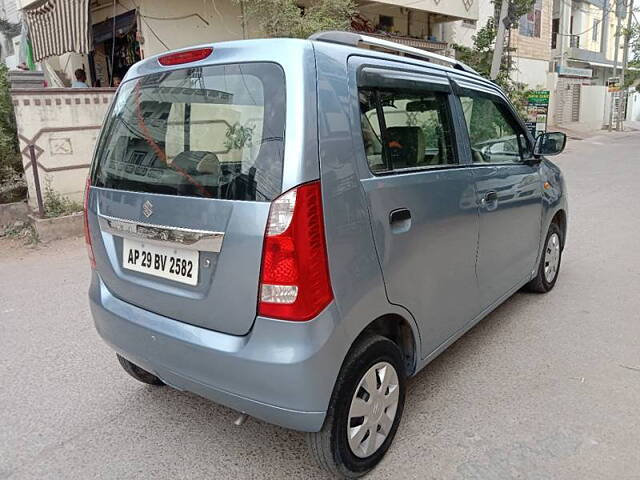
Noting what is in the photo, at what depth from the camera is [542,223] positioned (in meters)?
4.05

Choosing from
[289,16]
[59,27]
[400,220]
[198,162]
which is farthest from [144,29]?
[400,220]

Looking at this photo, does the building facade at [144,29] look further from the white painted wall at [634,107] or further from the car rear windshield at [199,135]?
the white painted wall at [634,107]

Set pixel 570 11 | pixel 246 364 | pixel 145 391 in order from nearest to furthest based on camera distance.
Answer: pixel 246 364 < pixel 145 391 < pixel 570 11

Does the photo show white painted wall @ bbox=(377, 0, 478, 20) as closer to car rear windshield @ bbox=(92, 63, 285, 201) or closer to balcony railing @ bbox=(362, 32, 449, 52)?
balcony railing @ bbox=(362, 32, 449, 52)

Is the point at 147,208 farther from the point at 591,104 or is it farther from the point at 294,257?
the point at 591,104

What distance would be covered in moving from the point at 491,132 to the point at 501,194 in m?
0.47

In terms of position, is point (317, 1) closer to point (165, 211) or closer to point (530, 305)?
point (530, 305)

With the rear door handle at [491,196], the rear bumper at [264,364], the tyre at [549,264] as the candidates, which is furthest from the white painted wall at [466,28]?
the rear bumper at [264,364]

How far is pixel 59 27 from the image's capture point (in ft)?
29.0

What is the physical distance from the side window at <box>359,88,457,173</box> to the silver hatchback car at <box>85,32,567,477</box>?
0.01 metres

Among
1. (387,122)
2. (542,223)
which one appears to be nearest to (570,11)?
(542,223)

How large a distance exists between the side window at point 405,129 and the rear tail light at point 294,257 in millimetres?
460

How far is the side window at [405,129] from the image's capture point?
7.47 feet

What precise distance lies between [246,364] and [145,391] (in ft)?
4.61
